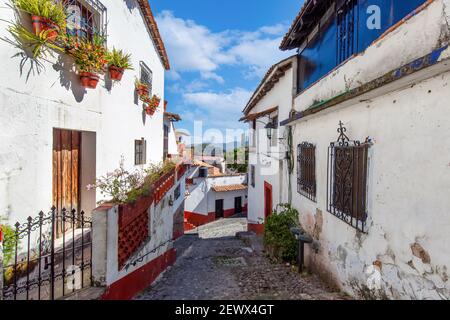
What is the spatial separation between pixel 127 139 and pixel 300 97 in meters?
4.94

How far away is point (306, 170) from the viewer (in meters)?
6.44

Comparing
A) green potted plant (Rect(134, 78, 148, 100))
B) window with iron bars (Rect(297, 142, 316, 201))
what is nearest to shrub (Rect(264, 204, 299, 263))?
window with iron bars (Rect(297, 142, 316, 201))

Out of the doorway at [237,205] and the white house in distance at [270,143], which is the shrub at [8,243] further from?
the doorway at [237,205]

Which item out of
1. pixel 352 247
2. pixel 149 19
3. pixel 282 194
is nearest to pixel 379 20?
pixel 352 247

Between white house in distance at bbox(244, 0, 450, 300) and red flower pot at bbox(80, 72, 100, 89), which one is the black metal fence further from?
white house in distance at bbox(244, 0, 450, 300)

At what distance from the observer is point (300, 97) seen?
23.1 feet

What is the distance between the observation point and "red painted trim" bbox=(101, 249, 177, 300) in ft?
11.2

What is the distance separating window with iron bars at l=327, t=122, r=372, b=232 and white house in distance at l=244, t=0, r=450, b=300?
0.7 inches

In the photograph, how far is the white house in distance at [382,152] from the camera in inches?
98.0

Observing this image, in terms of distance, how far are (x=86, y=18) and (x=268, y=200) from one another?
8.30 meters

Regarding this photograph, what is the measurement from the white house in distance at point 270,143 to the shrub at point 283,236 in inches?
39.1

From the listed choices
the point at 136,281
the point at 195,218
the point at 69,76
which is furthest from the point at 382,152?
the point at 195,218

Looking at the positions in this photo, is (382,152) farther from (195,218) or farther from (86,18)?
(195,218)

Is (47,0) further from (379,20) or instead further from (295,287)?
(295,287)
